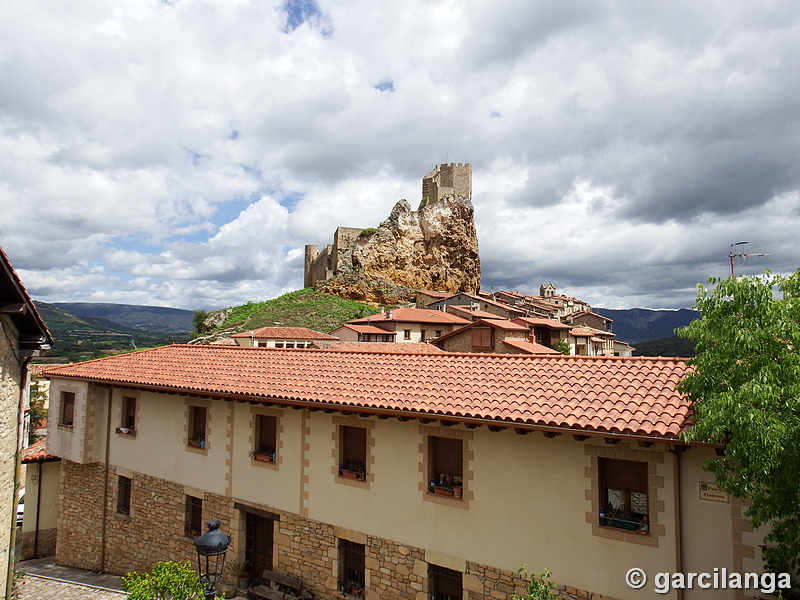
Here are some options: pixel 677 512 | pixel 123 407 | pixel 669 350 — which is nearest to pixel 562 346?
pixel 123 407

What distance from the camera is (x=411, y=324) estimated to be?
46250 millimetres

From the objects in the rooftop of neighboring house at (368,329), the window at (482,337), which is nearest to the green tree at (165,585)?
the window at (482,337)

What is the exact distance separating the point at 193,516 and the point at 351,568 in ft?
17.5

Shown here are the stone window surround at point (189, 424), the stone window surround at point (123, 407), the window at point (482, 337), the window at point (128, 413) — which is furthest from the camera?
the window at point (482, 337)

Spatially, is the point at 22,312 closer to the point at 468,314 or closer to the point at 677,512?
the point at 677,512

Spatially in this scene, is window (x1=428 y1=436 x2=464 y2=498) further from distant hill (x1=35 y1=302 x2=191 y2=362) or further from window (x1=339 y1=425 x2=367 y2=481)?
distant hill (x1=35 y1=302 x2=191 y2=362)

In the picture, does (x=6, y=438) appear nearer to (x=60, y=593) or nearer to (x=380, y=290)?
(x=60, y=593)

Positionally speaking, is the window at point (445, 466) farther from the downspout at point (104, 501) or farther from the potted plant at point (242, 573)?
the downspout at point (104, 501)

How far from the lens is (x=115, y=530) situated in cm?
1409

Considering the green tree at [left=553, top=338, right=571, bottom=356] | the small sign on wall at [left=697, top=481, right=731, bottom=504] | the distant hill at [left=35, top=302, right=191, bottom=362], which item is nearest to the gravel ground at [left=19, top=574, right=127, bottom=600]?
the small sign on wall at [left=697, top=481, right=731, bottom=504]

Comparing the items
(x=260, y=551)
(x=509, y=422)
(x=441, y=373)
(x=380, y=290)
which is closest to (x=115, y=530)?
(x=260, y=551)

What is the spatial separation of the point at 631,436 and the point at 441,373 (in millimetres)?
4277

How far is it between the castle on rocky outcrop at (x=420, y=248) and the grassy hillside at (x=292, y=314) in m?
4.70

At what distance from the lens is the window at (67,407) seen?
51.1 ft
